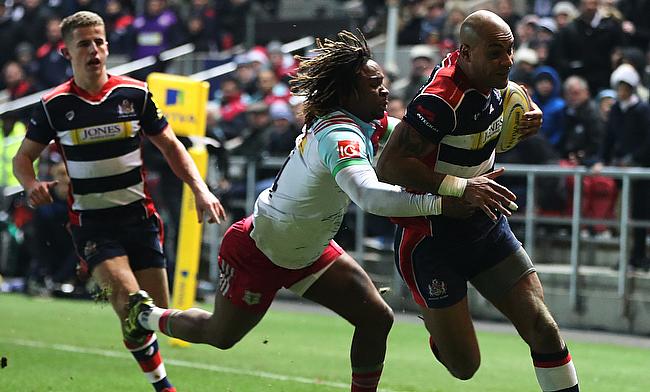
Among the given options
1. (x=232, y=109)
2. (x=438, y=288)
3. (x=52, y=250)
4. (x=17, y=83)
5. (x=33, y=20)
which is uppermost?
(x=438, y=288)

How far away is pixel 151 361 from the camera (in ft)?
27.6

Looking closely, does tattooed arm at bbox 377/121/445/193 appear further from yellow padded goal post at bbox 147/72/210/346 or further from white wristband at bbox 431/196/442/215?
yellow padded goal post at bbox 147/72/210/346

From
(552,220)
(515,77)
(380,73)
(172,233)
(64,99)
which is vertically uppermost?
(380,73)

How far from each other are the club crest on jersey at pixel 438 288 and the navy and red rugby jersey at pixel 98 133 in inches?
100

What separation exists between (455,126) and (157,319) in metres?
2.35

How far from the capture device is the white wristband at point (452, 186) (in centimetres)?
607

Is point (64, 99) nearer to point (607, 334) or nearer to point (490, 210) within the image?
point (490, 210)

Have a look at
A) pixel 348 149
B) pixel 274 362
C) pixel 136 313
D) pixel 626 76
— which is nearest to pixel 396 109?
pixel 626 76

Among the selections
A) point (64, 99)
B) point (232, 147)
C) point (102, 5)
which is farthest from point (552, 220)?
point (102, 5)

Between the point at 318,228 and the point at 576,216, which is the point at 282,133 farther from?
the point at 318,228

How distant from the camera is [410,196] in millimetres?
6000

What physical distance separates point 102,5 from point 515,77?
12.2 metres

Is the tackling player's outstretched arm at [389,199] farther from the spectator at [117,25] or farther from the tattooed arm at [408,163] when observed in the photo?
the spectator at [117,25]

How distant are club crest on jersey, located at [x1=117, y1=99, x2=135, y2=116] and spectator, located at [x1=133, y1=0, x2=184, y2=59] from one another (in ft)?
47.9
